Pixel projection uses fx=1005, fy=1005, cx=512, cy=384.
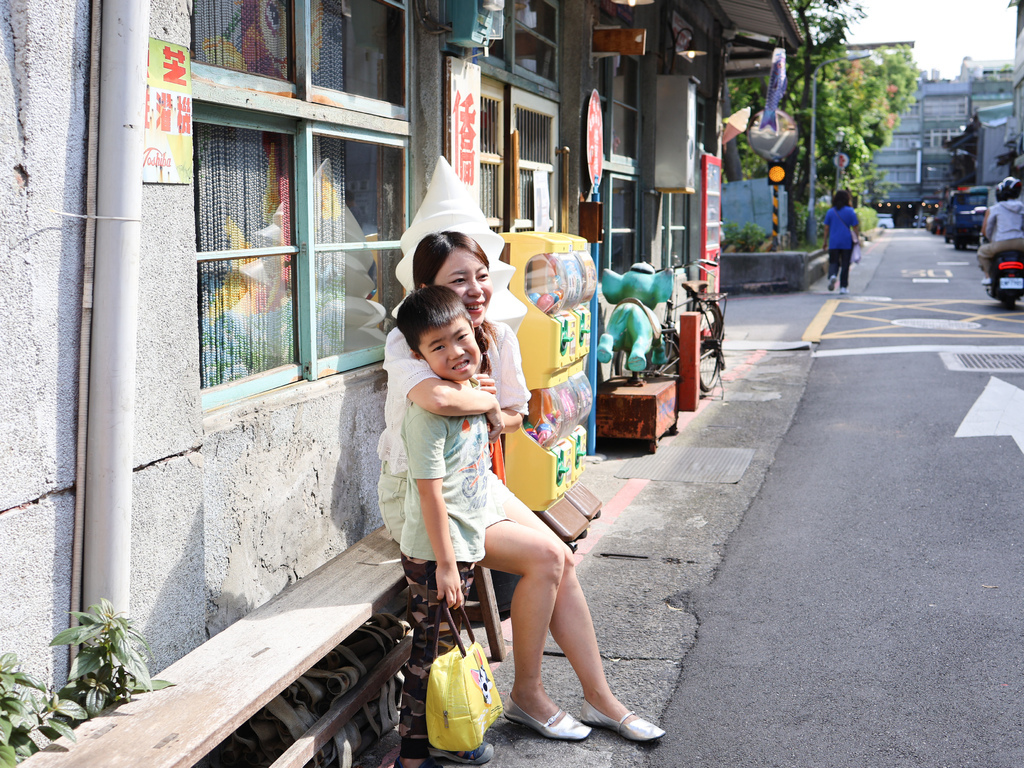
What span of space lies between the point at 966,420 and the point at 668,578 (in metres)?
4.59

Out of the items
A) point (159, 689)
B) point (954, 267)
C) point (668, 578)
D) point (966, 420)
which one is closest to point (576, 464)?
point (668, 578)

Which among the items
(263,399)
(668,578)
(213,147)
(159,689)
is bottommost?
(668,578)

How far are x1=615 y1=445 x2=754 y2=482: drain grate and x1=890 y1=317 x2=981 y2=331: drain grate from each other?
796 centimetres

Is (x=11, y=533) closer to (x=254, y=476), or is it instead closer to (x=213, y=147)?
(x=254, y=476)

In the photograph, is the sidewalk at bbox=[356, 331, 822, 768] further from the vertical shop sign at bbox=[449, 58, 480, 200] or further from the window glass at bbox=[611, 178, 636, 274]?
the vertical shop sign at bbox=[449, 58, 480, 200]

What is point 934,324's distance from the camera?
588 inches

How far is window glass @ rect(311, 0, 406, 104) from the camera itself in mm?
4203

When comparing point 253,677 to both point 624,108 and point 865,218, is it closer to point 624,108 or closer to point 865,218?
point 624,108

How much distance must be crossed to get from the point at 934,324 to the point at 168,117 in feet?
45.9

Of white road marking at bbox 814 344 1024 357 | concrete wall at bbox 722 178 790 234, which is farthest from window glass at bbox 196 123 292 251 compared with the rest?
concrete wall at bbox 722 178 790 234

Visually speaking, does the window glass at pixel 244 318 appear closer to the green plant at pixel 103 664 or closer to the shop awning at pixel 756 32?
the green plant at pixel 103 664

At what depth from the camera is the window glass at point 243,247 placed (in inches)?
139

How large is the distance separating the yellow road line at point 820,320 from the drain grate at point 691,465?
6611 mm

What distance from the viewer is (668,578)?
200 inches
